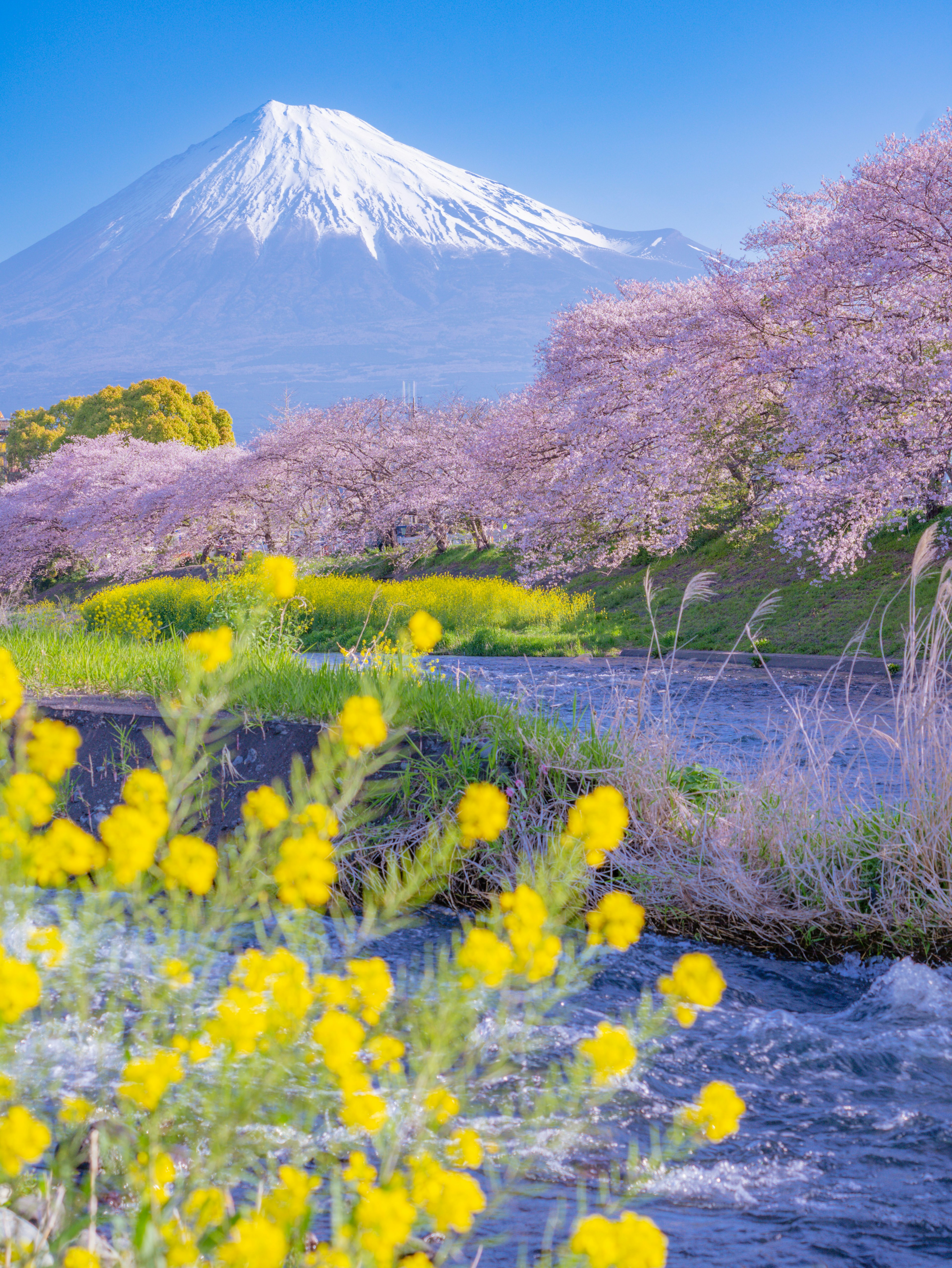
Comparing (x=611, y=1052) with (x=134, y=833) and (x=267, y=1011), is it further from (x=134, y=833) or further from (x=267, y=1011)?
(x=134, y=833)

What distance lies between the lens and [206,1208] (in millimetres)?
1236

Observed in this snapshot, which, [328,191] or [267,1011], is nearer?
[267,1011]

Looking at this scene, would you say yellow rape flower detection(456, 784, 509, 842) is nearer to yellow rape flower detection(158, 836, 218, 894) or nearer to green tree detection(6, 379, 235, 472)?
yellow rape flower detection(158, 836, 218, 894)

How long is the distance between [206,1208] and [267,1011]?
0.34 m

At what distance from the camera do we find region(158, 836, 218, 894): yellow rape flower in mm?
1683

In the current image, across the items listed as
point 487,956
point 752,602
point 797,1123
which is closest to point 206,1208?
point 487,956

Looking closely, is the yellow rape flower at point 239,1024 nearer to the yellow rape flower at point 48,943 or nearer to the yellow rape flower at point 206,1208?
the yellow rape flower at point 206,1208

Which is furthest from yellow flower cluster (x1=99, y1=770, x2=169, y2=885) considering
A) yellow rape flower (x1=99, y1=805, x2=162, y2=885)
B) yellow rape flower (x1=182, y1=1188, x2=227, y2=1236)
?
yellow rape flower (x1=182, y1=1188, x2=227, y2=1236)

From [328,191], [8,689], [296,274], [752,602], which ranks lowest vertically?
[752,602]

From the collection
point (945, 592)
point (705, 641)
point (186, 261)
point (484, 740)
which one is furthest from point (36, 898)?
point (186, 261)

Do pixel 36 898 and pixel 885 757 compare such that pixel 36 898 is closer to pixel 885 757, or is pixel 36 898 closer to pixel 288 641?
pixel 288 641

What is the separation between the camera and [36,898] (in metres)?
3.95

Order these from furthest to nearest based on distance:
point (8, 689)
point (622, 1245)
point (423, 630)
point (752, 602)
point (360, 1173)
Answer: point (752, 602)
point (423, 630)
point (8, 689)
point (360, 1173)
point (622, 1245)

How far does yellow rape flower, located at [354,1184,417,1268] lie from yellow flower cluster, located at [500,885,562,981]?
491 mm
